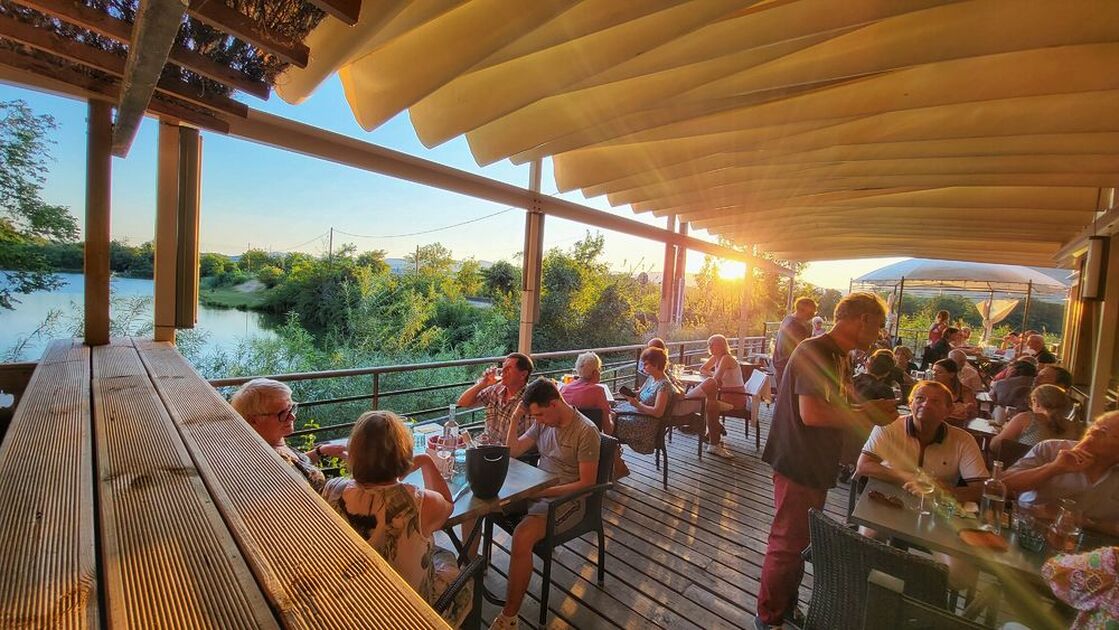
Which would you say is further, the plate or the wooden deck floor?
the wooden deck floor

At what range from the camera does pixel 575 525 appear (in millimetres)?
2436

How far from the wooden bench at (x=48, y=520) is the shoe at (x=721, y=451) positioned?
458 cm

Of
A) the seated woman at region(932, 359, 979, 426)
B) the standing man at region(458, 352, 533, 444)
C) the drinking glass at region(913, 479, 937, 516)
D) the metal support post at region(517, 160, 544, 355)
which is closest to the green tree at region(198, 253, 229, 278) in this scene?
the metal support post at region(517, 160, 544, 355)

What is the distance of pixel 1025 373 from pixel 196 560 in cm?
573

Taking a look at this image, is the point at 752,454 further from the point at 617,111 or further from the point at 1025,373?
the point at 617,111

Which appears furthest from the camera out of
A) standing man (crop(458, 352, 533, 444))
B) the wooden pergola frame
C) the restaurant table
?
standing man (crop(458, 352, 533, 444))

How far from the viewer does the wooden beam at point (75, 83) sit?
1524 mm

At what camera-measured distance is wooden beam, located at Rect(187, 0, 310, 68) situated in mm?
1125

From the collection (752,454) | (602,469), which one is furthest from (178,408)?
(752,454)

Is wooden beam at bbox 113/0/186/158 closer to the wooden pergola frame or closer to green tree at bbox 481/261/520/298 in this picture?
the wooden pergola frame

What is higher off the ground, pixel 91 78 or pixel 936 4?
pixel 936 4

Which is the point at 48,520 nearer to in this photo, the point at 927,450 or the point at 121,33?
the point at 121,33

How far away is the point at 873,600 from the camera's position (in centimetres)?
128

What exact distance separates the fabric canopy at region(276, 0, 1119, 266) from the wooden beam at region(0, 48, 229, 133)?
476 millimetres
